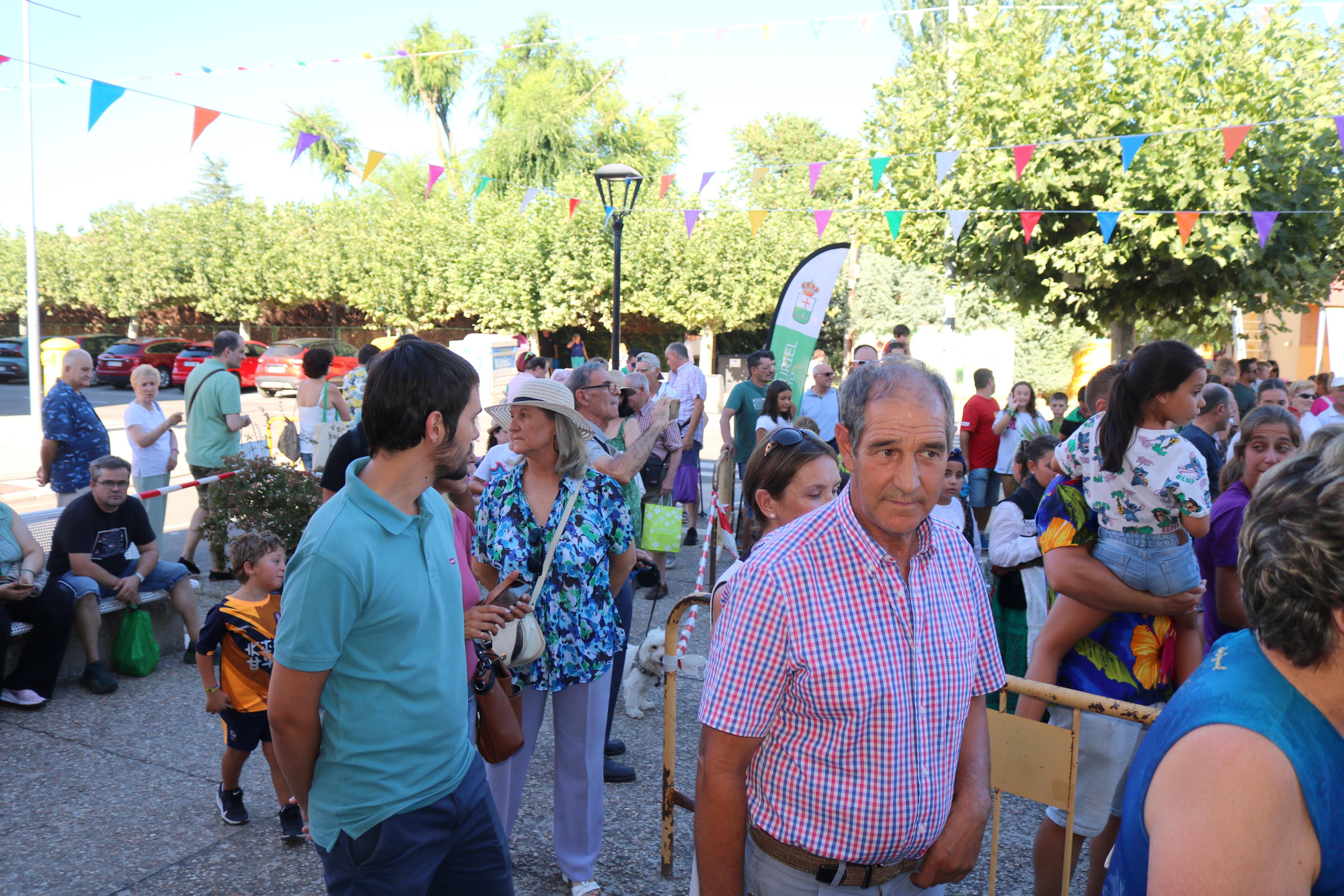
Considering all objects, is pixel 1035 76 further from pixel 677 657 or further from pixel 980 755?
pixel 980 755

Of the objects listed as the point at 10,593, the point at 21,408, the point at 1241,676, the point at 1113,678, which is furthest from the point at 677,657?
the point at 21,408

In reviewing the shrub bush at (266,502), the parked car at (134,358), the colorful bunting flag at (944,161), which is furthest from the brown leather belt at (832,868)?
the parked car at (134,358)

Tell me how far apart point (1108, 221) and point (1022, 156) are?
1245mm

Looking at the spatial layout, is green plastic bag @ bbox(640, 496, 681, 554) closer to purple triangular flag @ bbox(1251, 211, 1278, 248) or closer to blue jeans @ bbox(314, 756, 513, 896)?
blue jeans @ bbox(314, 756, 513, 896)

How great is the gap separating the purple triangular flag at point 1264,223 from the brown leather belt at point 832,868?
11.0m

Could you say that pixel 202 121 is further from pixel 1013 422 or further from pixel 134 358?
pixel 134 358

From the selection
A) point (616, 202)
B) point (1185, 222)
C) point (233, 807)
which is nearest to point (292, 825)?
point (233, 807)

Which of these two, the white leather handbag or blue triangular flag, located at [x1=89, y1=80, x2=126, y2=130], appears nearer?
the white leather handbag

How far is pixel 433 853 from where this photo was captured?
2.09 metres

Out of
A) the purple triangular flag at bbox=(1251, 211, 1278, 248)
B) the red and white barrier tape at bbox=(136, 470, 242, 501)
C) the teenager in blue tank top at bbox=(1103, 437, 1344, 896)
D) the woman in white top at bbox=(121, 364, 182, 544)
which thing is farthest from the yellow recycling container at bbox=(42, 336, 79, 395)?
the teenager in blue tank top at bbox=(1103, 437, 1344, 896)

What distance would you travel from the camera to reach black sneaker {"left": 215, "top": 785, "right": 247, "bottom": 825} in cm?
383

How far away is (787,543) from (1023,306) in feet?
41.7

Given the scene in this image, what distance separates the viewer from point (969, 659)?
187 centimetres

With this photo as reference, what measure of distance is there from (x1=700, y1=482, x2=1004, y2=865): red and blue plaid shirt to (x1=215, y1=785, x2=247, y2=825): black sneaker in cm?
295
